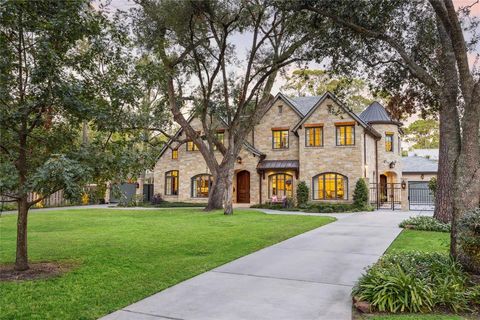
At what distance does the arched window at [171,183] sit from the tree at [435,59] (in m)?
19.3

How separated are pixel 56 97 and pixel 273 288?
493 centimetres

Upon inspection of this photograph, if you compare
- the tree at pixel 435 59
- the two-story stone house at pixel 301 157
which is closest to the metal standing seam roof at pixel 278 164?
the two-story stone house at pixel 301 157

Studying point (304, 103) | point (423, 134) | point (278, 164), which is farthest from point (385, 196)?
point (423, 134)

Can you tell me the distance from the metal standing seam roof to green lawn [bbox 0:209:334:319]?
31.4 ft

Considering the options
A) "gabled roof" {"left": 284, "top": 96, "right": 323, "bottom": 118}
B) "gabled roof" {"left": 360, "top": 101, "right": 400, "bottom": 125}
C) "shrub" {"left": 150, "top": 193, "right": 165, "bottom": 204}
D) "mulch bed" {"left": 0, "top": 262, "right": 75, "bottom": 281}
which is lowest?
"mulch bed" {"left": 0, "top": 262, "right": 75, "bottom": 281}

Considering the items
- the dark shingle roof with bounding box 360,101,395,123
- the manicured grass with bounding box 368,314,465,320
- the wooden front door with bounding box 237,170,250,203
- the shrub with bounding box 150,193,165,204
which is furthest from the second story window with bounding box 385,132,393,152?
the manicured grass with bounding box 368,314,465,320

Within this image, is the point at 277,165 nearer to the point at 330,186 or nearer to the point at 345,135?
the point at 330,186

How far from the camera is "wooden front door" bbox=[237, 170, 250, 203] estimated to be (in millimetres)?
26172

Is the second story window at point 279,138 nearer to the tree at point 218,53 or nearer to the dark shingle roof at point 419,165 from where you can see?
the tree at point 218,53

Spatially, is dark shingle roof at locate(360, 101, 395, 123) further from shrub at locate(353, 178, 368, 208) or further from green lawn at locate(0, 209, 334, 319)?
green lawn at locate(0, 209, 334, 319)

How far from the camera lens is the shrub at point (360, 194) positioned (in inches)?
828

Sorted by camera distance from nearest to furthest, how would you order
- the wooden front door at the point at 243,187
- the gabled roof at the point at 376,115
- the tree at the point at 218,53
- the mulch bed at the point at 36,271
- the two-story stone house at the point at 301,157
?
the mulch bed at the point at 36,271, the tree at the point at 218,53, the two-story stone house at the point at 301,157, the gabled roof at the point at 376,115, the wooden front door at the point at 243,187

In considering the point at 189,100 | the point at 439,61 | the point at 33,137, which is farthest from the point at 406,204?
the point at 33,137

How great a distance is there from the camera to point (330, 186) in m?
23.0
